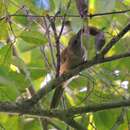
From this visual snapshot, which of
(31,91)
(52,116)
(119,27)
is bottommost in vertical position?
(52,116)

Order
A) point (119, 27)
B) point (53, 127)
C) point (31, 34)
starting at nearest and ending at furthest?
point (31, 34) → point (119, 27) → point (53, 127)

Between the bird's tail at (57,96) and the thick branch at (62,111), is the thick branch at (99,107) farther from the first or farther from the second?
the bird's tail at (57,96)

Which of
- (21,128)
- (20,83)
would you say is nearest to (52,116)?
(20,83)

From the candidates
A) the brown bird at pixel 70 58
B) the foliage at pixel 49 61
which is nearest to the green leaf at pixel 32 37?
the foliage at pixel 49 61

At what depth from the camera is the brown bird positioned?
3.49ft

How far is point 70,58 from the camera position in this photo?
1.08 meters

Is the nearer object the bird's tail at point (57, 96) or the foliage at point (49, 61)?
the foliage at point (49, 61)

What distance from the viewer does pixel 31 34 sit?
92cm

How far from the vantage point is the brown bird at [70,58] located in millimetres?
1062

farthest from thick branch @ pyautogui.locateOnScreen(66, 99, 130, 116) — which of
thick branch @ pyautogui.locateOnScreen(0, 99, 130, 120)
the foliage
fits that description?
the foliage

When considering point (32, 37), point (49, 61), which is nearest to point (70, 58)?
point (49, 61)

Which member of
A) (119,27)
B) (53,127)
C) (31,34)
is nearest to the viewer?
(31,34)

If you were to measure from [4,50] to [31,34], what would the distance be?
0.08 m

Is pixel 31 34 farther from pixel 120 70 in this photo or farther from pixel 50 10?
pixel 120 70
